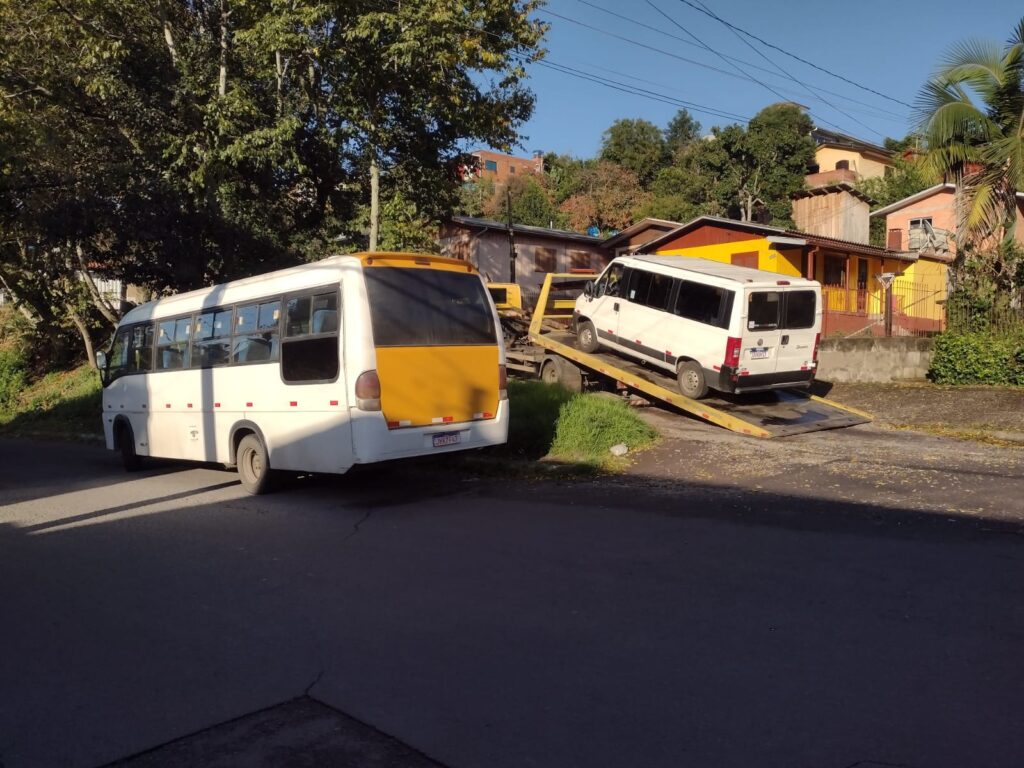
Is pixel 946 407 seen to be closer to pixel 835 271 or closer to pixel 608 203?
pixel 835 271

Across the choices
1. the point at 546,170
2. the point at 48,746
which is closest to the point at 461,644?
the point at 48,746

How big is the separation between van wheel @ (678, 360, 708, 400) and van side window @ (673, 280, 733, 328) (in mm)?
772

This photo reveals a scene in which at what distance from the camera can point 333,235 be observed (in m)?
21.9

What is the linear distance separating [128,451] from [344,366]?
22.2 feet

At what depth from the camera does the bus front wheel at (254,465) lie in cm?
1022

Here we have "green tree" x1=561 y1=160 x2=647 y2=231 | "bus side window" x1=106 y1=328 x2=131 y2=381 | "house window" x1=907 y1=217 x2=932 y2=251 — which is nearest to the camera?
"bus side window" x1=106 y1=328 x2=131 y2=381

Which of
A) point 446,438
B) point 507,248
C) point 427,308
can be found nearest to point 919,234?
point 507,248

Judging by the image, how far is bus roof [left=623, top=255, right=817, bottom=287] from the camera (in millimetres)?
13281

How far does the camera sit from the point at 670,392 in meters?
13.6

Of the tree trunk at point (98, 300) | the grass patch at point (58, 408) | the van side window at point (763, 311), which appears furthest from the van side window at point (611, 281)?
the tree trunk at point (98, 300)

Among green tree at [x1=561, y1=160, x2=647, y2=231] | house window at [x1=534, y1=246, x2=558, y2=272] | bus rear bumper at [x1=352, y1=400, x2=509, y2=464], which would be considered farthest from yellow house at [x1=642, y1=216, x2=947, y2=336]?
green tree at [x1=561, y1=160, x2=647, y2=231]

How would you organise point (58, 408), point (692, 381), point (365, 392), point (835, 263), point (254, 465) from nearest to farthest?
1. point (365, 392)
2. point (254, 465)
3. point (692, 381)
4. point (58, 408)
5. point (835, 263)

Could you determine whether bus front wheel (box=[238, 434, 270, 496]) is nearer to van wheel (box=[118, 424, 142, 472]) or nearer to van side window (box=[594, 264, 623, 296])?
van wheel (box=[118, 424, 142, 472])

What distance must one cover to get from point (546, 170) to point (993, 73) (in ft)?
156
